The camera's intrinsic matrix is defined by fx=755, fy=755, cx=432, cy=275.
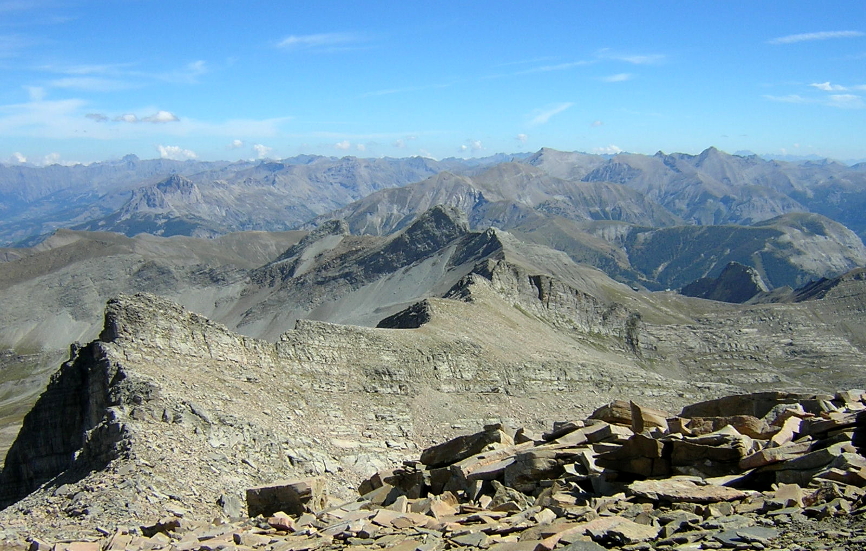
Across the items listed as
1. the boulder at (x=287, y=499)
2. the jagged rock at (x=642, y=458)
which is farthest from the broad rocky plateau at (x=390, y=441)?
the boulder at (x=287, y=499)

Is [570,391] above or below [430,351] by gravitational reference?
below

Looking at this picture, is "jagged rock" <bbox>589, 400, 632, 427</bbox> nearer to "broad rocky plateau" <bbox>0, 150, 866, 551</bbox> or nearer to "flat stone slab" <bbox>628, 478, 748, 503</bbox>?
"broad rocky plateau" <bbox>0, 150, 866, 551</bbox>

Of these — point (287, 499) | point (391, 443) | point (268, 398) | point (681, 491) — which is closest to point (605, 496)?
point (681, 491)

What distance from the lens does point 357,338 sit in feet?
180

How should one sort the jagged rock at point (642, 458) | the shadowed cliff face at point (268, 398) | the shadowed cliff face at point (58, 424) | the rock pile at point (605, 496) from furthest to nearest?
the shadowed cliff face at point (58, 424), the shadowed cliff face at point (268, 398), the jagged rock at point (642, 458), the rock pile at point (605, 496)

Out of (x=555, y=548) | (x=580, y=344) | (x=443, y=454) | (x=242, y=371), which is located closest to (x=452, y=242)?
(x=580, y=344)

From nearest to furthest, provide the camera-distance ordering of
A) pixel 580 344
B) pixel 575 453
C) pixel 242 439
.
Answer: pixel 575 453 → pixel 242 439 → pixel 580 344

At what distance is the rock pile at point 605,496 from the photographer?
50.5 feet

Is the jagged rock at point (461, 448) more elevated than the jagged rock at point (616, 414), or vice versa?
the jagged rock at point (616, 414)

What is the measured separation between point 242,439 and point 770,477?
23.2 m

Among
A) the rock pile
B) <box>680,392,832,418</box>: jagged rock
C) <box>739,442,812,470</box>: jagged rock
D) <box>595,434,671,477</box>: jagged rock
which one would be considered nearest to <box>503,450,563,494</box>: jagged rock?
the rock pile

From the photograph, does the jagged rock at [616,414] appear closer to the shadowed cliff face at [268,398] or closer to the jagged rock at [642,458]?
the jagged rock at [642,458]

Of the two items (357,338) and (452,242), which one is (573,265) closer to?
(452,242)

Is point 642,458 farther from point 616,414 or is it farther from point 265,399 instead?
point 265,399
